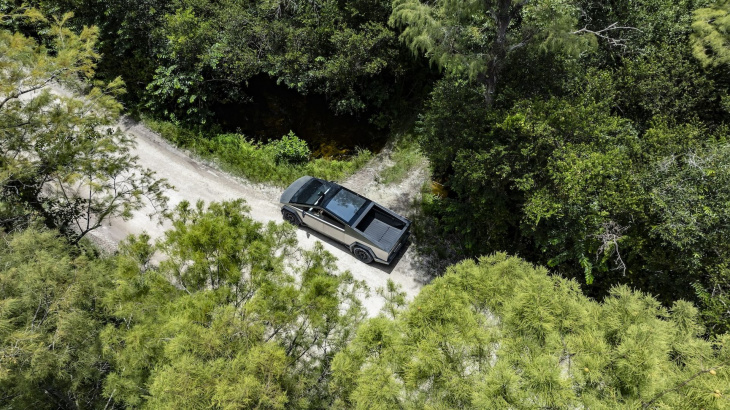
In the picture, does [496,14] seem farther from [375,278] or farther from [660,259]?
[375,278]

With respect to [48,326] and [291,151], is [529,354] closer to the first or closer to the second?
[48,326]

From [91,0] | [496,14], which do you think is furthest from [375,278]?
[91,0]

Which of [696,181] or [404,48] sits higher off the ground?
[696,181]

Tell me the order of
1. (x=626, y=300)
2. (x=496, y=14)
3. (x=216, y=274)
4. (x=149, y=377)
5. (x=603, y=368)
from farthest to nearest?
(x=496, y=14) → (x=216, y=274) → (x=149, y=377) → (x=626, y=300) → (x=603, y=368)

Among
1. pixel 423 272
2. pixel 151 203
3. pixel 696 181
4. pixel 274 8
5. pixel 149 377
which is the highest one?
pixel 696 181

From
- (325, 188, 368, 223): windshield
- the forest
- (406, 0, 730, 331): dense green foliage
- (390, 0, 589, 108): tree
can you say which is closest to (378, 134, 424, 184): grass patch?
the forest

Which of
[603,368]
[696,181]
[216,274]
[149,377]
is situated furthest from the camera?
[696,181]

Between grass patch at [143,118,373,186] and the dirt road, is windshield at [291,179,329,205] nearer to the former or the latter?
the dirt road
